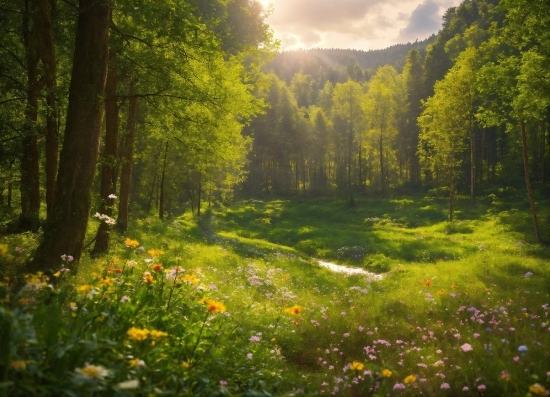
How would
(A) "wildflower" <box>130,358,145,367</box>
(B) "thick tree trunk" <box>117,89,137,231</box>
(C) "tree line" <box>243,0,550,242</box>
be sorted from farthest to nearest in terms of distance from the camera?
(C) "tree line" <box>243,0,550,242</box> → (B) "thick tree trunk" <box>117,89,137,231</box> → (A) "wildflower" <box>130,358,145,367</box>

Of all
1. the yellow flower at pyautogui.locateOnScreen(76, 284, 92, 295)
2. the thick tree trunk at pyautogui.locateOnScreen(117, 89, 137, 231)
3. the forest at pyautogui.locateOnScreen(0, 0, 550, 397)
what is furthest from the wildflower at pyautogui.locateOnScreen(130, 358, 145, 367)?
the thick tree trunk at pyautogui.locateOnScreen(117, 89, 137, 231)

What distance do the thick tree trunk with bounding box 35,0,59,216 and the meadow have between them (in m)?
2.16

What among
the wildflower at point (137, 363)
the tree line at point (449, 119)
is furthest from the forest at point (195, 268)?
the tree line at point (449, 119)

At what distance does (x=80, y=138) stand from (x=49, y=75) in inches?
209

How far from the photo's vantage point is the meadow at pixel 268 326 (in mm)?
3137

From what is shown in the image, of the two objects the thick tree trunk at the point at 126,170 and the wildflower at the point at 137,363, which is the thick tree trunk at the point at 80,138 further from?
the thick tree trunk at the point at 126,170

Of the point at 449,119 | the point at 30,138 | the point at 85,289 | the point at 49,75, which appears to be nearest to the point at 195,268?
the point at 30,138

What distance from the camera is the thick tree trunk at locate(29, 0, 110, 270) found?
7336 millimetres

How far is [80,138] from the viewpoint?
7492 millimetres

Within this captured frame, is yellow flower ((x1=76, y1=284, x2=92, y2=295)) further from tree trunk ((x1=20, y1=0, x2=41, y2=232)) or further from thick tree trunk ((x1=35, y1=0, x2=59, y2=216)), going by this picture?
tree trunk ((x1=20, y1=0, x2=41, y2=232))

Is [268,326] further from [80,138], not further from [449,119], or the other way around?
[449,119]

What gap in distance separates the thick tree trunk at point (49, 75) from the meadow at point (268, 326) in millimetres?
2159

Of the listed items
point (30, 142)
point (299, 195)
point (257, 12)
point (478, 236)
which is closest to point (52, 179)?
point (30, 142)

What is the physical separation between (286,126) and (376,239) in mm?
42461
